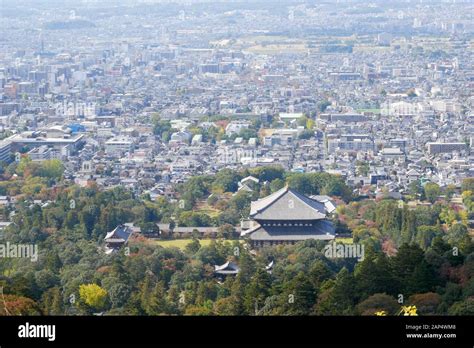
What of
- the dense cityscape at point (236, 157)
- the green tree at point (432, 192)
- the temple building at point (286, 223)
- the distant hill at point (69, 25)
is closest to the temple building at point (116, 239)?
the dense cityscape at point (236, 157)

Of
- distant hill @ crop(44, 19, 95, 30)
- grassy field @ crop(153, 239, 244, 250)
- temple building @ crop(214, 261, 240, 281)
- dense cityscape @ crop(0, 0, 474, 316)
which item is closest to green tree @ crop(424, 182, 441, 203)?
dense cityscape @ crop(0, 0, 474, 316)

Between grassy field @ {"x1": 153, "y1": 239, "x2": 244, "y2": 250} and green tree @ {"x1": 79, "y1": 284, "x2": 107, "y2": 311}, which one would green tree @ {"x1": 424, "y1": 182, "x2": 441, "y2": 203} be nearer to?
grassy field @ {"x1": 153, "y1": 239, "x2": 244, "y2": 250}

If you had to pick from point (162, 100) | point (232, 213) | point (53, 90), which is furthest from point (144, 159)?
point (53, 90)

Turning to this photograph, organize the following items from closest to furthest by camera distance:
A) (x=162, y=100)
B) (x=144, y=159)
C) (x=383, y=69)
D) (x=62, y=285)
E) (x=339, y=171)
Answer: (x=62, y=285)
(x=339, y=171)
(x=144, y=159)
(x=162, y=100)
(x=383, y=69)

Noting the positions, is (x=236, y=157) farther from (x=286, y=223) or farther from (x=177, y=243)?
(x=286, y=223)
